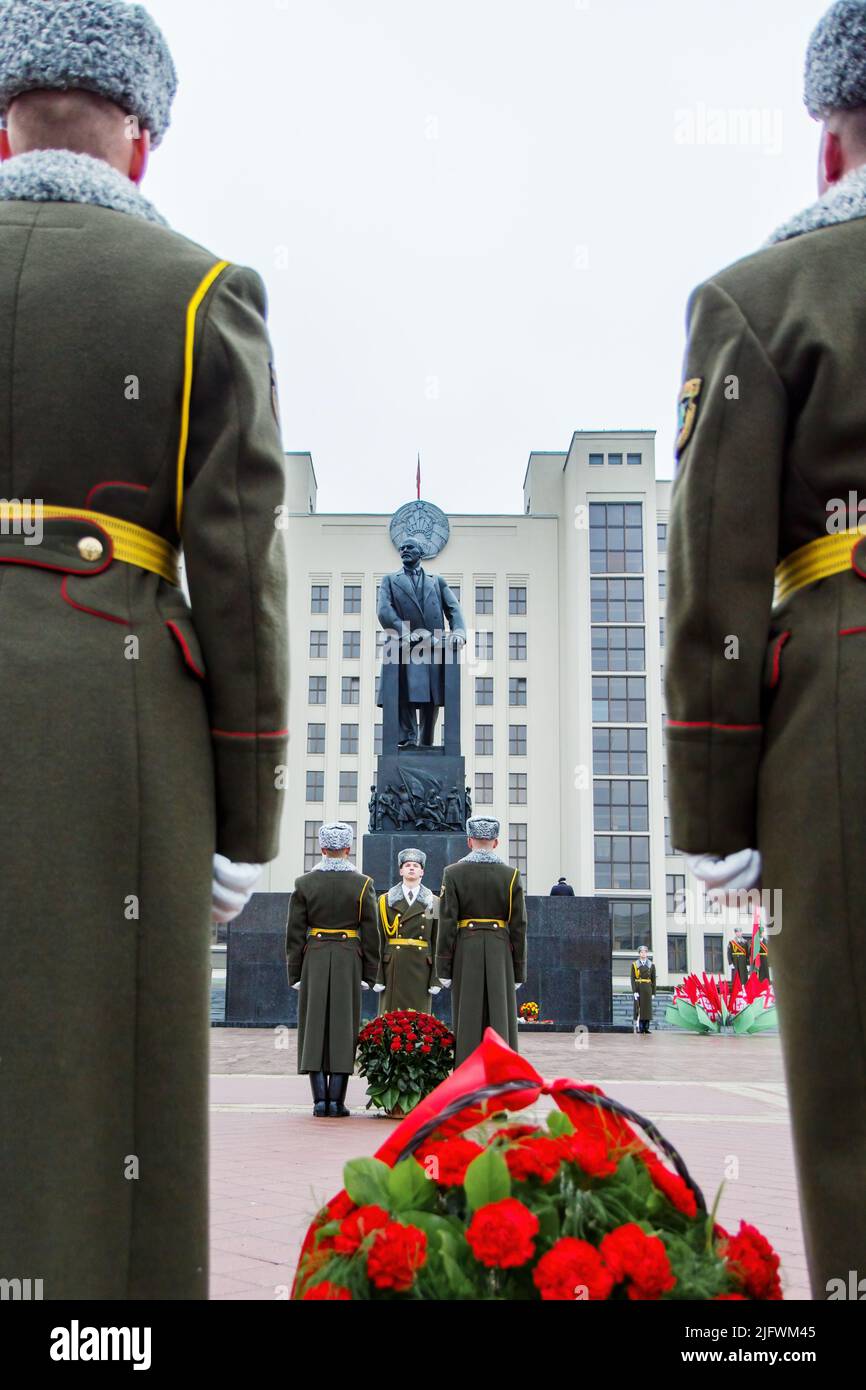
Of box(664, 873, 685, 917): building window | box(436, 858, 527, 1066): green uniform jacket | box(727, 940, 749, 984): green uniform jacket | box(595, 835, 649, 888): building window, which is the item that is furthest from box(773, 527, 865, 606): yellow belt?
box(664, 873, 685, 917): building window

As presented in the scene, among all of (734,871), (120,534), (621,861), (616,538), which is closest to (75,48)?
(120,534)

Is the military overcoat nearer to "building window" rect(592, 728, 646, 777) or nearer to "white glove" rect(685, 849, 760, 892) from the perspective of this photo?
"white glove" rect(685, 849, 760, 892)

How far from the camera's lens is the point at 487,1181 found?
191 centimetres

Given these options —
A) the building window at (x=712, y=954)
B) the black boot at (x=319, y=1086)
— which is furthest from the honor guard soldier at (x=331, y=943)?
the building window at (x=712, y=954)

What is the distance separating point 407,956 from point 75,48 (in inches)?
409

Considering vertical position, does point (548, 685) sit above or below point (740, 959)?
above

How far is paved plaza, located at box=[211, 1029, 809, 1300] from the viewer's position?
4.39m

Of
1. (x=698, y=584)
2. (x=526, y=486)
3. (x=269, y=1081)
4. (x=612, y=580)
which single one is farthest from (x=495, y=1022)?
(x=526, y=486)

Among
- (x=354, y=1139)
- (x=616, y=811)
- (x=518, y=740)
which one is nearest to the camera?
(x=354, y=1139)

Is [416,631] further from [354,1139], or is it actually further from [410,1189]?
[410,1189]

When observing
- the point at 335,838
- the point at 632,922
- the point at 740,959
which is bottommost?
the point at 632,922

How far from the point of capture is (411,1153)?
205 centimetres

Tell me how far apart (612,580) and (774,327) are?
184 ft
